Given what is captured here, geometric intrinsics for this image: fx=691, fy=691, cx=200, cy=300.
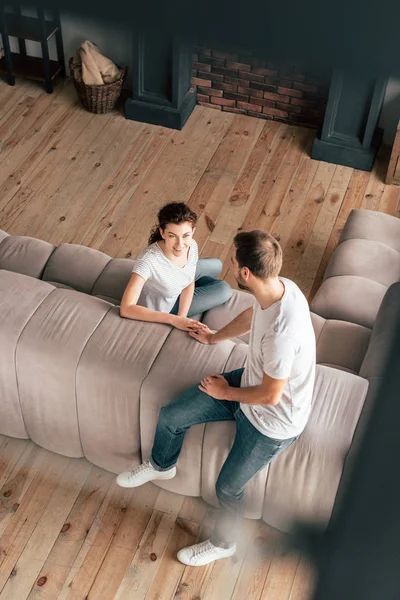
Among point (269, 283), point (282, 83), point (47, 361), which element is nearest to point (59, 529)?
point (47, 361)

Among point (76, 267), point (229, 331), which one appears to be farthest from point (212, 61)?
point (229, 331)

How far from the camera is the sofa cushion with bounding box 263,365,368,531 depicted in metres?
2.07

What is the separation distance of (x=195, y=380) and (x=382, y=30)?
213 centimetres

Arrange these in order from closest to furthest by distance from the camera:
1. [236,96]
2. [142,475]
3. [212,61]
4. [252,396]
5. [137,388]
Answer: [252,396], [137,388], [142,475], [212,61], [236,96]

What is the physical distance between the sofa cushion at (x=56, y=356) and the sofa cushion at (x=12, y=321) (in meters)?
0.02

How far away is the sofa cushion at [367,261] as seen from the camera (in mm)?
3156

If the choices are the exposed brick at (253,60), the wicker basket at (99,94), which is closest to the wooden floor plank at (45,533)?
the exposed brick at (253,60)

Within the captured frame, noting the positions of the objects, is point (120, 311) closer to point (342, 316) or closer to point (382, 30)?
point (342, 316)

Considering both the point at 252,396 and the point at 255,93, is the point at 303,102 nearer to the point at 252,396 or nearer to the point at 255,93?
the point at 255,93

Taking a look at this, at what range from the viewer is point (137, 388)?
7.28 feet

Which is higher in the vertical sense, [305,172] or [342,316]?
[342,316]

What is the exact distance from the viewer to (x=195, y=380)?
7.29ft

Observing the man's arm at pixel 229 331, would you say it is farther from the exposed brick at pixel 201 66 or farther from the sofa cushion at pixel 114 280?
the exposed brick at pixel 201 66

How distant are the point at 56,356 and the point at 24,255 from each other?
2.96ft
